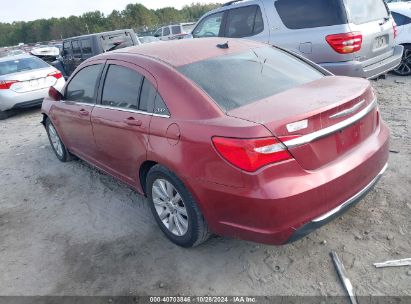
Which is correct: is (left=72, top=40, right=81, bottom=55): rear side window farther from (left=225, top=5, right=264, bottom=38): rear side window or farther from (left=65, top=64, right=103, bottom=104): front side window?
(left=65, top=64, right=103, bottom=104): front side window

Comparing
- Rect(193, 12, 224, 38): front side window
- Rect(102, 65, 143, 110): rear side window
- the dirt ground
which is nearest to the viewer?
the dirt ground

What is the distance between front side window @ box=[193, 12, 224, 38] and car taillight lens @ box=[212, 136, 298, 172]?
18.4ft

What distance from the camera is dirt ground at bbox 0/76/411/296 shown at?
2.64m

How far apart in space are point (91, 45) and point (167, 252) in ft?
29.4

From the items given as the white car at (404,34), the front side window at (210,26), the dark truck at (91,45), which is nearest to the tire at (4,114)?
the dark truck at (91,45)

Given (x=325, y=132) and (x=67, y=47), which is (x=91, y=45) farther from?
(x=325, y=132)

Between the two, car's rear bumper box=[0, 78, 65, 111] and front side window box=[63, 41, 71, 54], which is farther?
front side window box=[63, 41, 71, 54]

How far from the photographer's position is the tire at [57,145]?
5281 mm

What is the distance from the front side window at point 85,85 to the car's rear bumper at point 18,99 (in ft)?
14.6

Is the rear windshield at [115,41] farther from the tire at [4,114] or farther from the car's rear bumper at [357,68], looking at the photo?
the car's rear bumper at [357,68]

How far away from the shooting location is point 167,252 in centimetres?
310

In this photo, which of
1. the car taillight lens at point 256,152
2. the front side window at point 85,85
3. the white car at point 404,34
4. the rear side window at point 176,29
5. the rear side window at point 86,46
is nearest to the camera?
the car taillight lens at point 256,152

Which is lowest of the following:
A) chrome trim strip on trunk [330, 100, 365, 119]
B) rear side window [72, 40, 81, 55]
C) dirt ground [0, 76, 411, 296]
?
dirt ground [0, 76, 411, 296]

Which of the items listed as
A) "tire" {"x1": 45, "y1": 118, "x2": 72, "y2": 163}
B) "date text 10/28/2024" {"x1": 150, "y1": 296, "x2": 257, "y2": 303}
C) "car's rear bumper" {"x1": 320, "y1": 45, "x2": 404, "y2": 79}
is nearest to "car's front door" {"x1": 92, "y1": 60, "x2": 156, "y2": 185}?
"date text 10/28/2024" {"x1": 150, "y1": 296, "x2": 257, "y2": 303}
